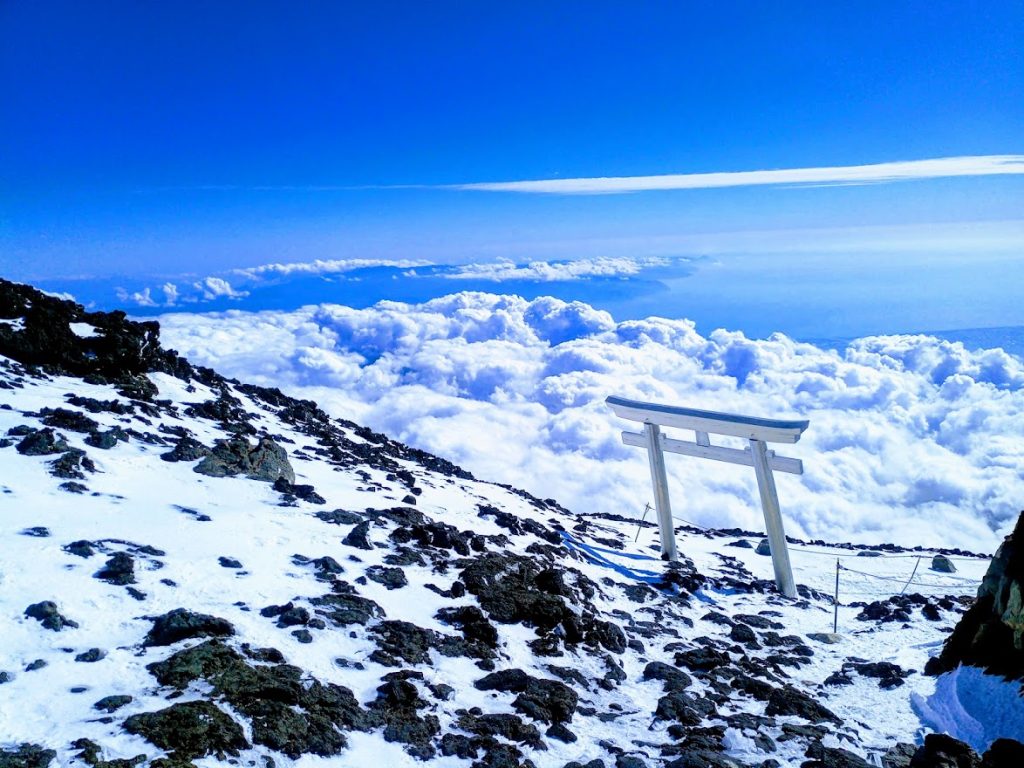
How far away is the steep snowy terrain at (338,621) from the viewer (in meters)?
8.31

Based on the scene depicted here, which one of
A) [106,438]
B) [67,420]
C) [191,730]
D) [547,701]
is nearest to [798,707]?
[547,701]

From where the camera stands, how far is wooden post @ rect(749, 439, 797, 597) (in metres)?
20.1

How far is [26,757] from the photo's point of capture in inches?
260

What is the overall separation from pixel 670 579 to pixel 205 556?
44.6 ft

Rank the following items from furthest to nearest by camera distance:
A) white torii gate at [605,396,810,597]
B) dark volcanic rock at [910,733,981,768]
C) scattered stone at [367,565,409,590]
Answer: white torii gate at [605,396,810,597], scattered stone at [367,565,409,590], dark volcanic rock at [910,733,981,768]

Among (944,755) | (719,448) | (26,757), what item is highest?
(26,757)

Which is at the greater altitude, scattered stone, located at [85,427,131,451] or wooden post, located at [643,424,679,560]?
scattered stone, located at [85,427,131,451]

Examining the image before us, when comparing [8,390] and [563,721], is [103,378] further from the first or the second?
[563,721]

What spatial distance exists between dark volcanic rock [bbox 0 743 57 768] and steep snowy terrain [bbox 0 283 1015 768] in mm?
34

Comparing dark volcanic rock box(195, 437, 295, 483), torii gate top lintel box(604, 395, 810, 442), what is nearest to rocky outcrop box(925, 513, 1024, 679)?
torii gate top lintel box(604, 395, 810, 442)

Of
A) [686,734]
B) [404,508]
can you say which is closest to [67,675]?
[686,734]

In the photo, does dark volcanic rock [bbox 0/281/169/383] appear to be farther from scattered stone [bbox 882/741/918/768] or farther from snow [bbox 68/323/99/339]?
scattered stone [bbox 882/741/918/768]

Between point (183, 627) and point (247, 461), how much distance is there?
8.82 m

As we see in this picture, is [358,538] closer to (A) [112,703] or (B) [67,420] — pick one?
(A) [112,703]
